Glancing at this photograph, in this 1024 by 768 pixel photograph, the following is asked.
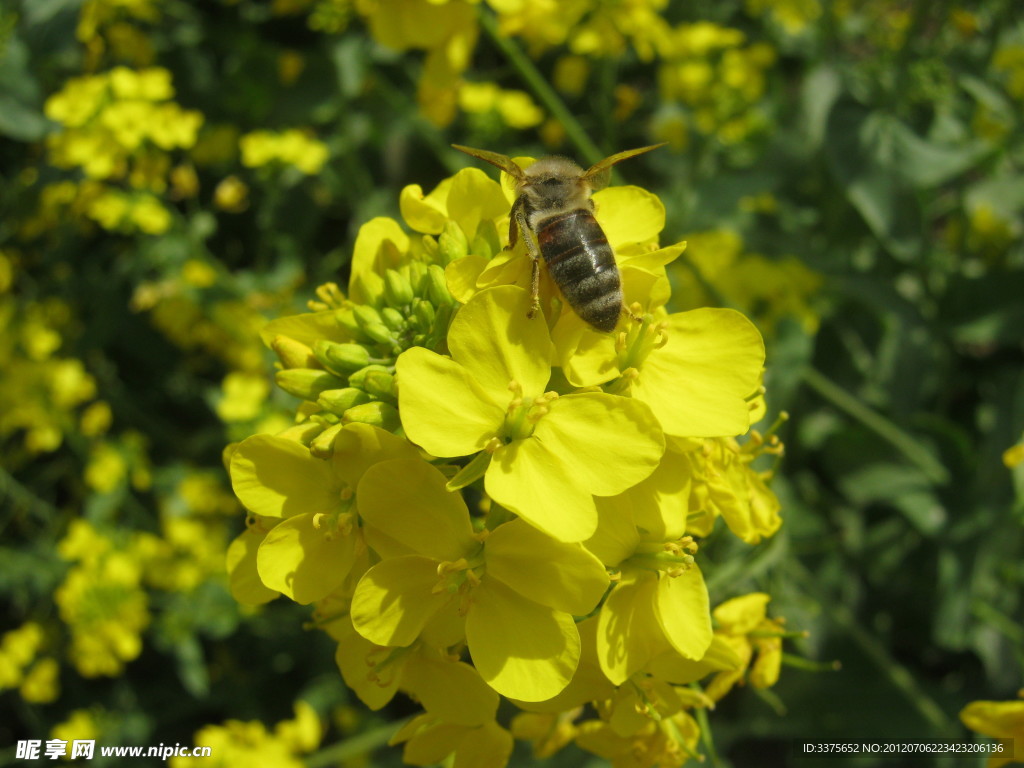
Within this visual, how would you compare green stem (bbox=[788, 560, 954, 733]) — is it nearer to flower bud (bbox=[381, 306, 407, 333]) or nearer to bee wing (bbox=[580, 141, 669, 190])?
bee wing (bbox=[580, 141, 669, 190])

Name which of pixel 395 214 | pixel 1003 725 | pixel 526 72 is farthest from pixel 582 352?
pixel 395 214

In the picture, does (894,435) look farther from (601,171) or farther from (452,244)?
(452,244)

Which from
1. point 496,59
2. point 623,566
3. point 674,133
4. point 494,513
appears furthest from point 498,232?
point 496,59

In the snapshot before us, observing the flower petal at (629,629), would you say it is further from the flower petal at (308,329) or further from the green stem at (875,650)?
the green stem at (875,650)

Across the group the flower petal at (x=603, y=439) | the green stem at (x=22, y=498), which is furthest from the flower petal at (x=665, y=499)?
the green stem at (x=22, y=498)

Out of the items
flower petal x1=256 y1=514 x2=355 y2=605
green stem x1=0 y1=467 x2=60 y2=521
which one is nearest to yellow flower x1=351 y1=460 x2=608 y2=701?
flower petal x1=256 y1=514 x2=355 y2=605

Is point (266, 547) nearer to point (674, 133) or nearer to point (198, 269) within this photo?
point (198, 269)

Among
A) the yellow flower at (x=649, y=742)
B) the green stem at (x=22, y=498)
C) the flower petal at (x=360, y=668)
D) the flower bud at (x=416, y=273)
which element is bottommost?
the green stem at (x=22, y=498)
